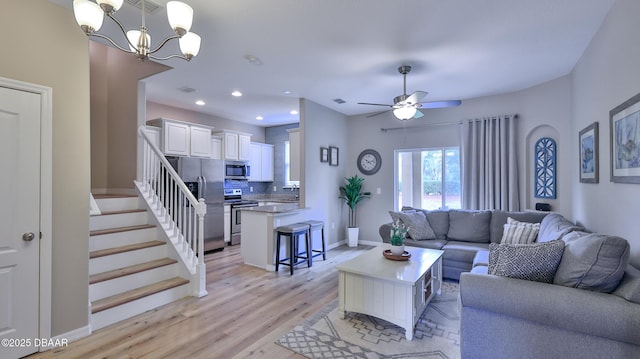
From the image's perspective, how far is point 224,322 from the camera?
2.90 meters

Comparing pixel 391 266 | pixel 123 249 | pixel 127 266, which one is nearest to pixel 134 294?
pixel 127 266

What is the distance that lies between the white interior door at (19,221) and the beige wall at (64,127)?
4.7 inches

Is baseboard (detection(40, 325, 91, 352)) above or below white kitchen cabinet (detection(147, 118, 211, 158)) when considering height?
below

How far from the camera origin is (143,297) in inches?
122

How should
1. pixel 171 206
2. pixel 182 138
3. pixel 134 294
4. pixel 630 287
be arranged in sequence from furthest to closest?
pixel 182 138 < pixel 171 206 < pixel 134 294 < pixel 630 287

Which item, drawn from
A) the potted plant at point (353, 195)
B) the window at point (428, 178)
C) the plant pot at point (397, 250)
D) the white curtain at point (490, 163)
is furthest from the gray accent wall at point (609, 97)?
the potted plant at point (353, 195)

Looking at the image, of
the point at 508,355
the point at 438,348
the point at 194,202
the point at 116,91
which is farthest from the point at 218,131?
the point at 508,355

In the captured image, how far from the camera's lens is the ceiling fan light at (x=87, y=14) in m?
1.81

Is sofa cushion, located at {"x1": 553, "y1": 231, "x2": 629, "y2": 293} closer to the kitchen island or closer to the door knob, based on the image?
the kitchen island

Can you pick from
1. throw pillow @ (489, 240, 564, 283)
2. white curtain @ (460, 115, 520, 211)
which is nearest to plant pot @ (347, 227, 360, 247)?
white curtain @ (460, 115, 520, 211)

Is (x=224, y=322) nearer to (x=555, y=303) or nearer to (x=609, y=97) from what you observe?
(x=555, y=303)

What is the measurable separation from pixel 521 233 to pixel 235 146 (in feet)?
17.4

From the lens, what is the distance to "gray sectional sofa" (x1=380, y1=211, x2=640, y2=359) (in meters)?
1.67

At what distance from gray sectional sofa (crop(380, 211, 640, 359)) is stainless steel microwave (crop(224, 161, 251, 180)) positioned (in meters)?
5.45
